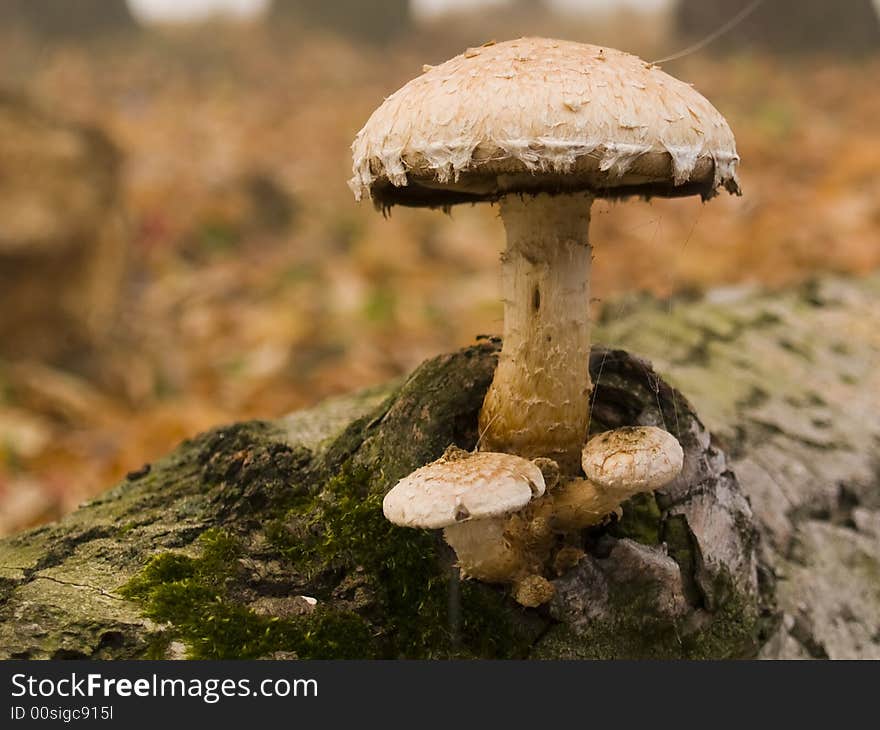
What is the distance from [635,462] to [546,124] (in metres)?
0.78

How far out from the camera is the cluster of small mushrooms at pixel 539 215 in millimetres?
1713

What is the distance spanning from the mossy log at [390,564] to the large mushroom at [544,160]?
0.27 metres

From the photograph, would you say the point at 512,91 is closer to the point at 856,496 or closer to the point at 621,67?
the point at 621,67

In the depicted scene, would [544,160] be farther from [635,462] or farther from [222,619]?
[222,619]

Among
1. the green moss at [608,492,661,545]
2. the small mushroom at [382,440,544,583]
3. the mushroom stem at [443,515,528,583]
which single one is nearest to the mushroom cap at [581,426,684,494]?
the small mushroom at [382,440,544,583]

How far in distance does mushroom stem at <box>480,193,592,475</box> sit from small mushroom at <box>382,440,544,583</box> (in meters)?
0.30

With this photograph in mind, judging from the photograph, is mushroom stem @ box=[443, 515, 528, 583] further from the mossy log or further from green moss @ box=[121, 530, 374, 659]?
green moss @ box=[121, 530, 374, 659]

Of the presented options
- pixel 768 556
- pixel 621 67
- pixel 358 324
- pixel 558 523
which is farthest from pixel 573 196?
pixel 358 324

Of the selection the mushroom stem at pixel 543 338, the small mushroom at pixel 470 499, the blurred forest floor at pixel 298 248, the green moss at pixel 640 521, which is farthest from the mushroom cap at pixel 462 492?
the blurred forest floor at pixel 298 248

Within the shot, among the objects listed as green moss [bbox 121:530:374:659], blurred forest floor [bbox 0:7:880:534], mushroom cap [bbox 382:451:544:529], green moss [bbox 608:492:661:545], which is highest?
blurred forest floor [bbox 0:7:880:534]

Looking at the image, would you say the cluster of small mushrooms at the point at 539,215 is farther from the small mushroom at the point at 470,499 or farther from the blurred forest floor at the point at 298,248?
the blurred forest floor at the point at 298,248

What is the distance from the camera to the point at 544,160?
1716 mm

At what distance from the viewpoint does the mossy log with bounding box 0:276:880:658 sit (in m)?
1.98

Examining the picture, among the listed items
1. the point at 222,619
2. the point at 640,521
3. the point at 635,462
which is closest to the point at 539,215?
the point at 635,462
